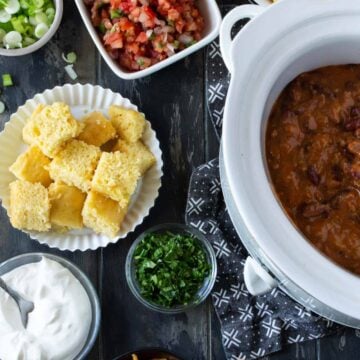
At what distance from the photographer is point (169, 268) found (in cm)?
247

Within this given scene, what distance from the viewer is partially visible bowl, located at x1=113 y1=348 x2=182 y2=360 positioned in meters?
2.41

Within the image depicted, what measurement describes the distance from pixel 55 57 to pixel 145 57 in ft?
1.13

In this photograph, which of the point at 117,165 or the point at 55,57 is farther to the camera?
the point at 55,57

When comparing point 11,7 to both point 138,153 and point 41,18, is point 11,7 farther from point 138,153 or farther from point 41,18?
point 138,153

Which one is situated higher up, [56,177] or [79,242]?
[56,177]

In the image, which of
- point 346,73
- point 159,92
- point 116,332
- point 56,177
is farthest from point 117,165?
point 346,73

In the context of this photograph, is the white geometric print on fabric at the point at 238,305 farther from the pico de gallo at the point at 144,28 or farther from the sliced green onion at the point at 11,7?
the sliced green onion at the point at 11,7

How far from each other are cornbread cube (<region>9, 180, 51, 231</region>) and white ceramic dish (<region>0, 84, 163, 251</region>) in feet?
0.24

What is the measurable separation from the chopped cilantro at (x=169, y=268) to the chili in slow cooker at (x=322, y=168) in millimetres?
611

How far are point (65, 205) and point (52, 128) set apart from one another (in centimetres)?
25

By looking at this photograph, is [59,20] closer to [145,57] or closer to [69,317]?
[145,57]

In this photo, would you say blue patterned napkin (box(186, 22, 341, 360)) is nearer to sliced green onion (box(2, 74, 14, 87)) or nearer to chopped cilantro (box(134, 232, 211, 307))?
chopped cilantro (box(134, 232, 211, 307))

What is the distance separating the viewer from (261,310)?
8.27ft

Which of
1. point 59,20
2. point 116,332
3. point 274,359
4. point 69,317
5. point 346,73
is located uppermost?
point 59,20
